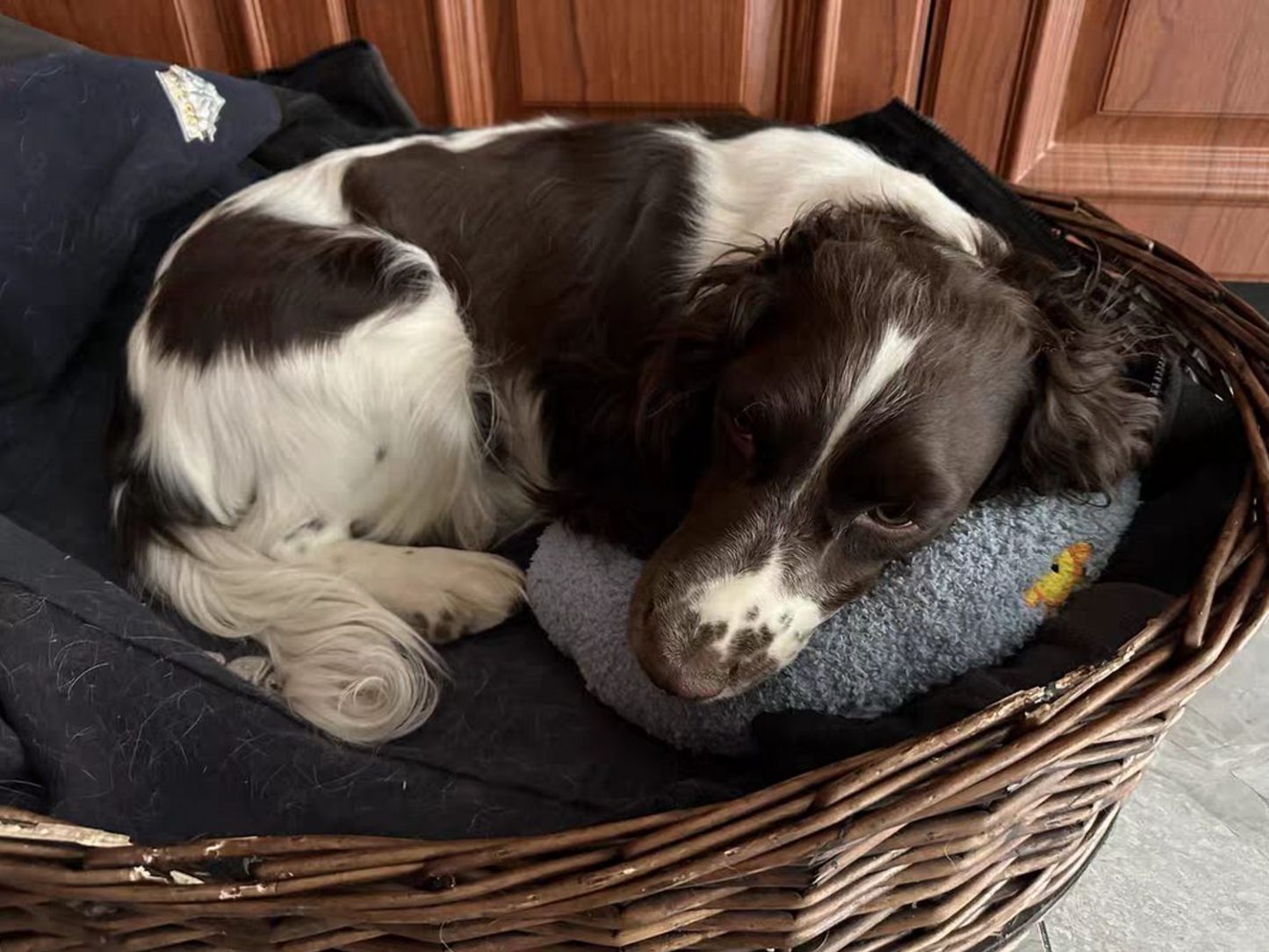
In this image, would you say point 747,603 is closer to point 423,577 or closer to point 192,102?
point 423,577

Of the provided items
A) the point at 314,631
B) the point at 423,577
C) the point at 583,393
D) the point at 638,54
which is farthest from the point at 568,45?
the point at 314,631

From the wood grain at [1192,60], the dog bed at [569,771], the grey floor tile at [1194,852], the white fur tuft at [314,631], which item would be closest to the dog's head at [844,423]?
the dog bed at [569,771]

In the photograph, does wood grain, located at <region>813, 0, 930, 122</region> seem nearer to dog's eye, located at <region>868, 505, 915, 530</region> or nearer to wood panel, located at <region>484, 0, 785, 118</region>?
wood panel, located at <region>484, 0, 785, 118</region>

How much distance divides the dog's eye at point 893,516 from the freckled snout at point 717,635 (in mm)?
117

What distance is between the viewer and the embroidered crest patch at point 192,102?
1.67 meters

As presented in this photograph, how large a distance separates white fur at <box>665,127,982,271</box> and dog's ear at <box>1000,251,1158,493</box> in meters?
0.14

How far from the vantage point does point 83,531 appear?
1.47m

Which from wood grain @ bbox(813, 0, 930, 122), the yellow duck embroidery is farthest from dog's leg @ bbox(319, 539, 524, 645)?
wood grain @ bbox(813, 0, 930, 122)

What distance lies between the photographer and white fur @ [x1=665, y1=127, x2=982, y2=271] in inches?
53.3

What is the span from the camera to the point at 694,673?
1024 mm

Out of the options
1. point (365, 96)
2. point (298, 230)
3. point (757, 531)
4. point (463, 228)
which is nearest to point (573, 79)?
point (365, 96)

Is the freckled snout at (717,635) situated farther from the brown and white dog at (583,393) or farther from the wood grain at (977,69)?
the wood grain at (977,69)

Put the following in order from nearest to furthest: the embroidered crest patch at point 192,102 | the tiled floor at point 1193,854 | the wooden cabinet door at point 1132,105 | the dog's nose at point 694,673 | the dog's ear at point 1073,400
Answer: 1. the dog's nose at point 694,673
2. the dog's ear at point 1073,400
3. the tiled floor at point 1193,854
4. the embroidered crest patch at point 192,102
5. the wooden cabinet door at point 1132,105

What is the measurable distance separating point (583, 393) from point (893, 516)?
517 millimetres
